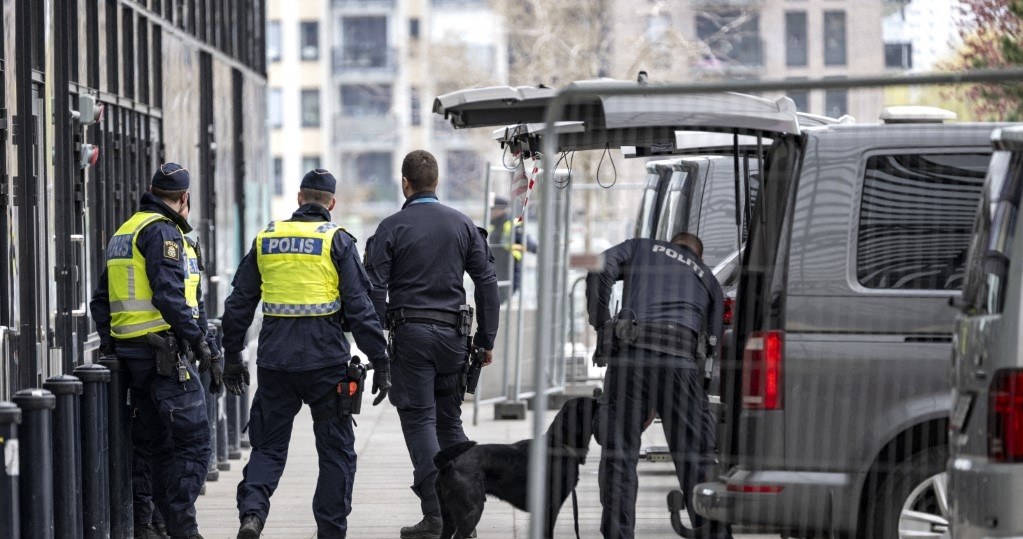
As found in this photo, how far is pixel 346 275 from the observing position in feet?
25.5

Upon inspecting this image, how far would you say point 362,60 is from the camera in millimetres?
72062

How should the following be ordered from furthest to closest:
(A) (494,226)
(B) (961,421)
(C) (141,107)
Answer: (A) (494,226) < (C) (141,107) < (B) (961,421)

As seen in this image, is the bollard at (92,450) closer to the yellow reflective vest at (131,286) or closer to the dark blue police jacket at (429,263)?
the yellow reflective vest at (131,286)

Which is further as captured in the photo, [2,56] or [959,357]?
[2,56]

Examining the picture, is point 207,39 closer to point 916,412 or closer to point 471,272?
point 471,272

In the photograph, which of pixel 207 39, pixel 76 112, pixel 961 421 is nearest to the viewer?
pixel 961 421

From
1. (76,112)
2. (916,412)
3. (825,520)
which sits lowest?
(825,520)

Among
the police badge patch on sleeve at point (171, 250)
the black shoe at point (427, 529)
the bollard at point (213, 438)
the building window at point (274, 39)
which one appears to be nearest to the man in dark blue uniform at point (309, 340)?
the police badge patch on sleeve at point (171, 250)

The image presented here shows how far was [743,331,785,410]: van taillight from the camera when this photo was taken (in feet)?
21.2

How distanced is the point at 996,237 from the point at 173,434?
433 centimetres

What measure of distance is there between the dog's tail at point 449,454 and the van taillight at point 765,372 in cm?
165

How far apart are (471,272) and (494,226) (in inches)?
227

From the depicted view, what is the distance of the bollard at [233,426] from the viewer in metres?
11.1

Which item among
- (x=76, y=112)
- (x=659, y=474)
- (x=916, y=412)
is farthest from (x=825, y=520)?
(x=76, y=112)
